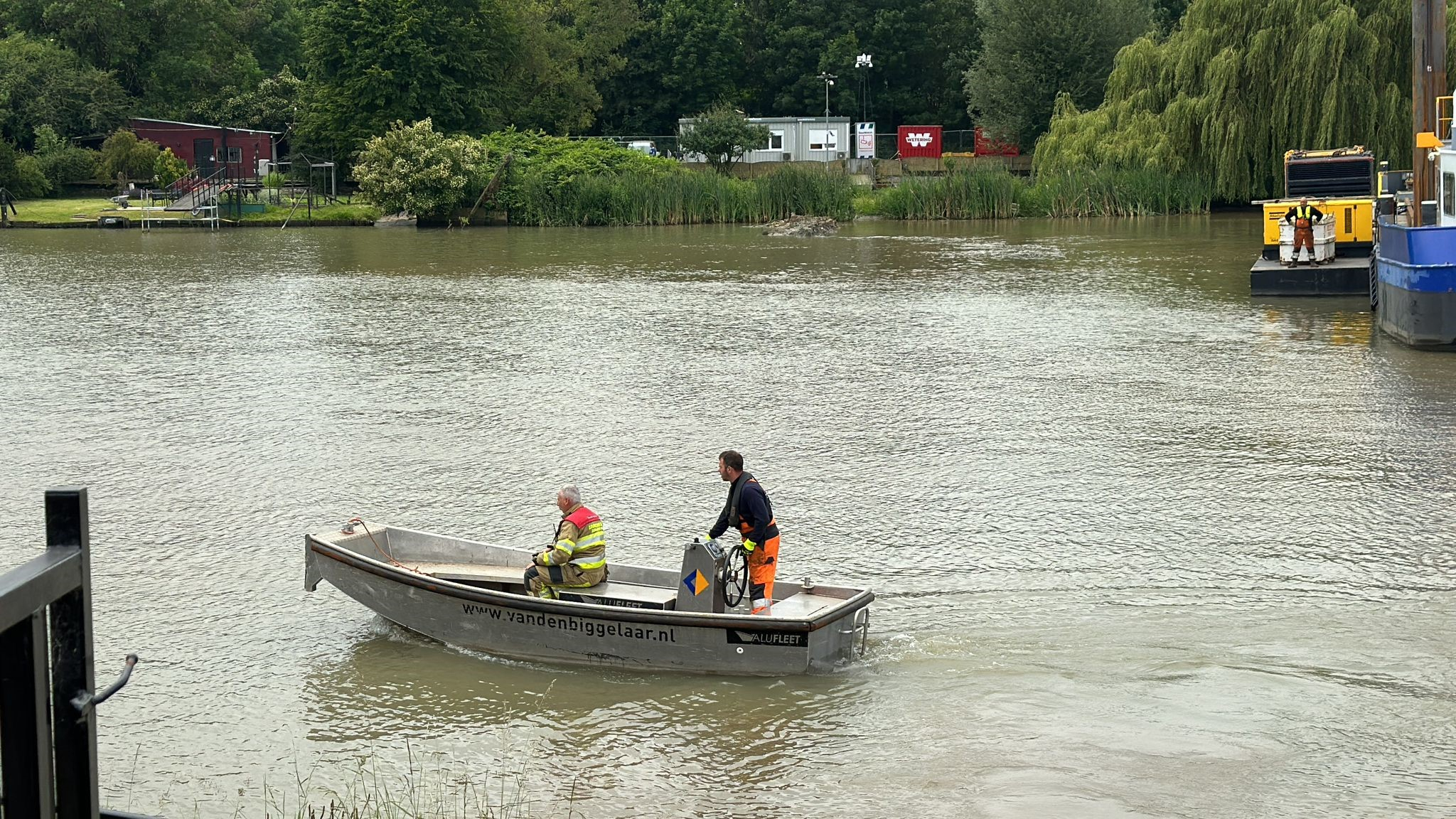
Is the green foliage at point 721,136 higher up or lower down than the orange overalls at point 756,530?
higher up

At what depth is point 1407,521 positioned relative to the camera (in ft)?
45.4

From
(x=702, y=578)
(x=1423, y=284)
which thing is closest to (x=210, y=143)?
(x=1423, y=284)

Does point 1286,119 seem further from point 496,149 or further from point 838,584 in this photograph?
point 838,584

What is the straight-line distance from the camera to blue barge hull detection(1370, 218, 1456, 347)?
22.5 metres

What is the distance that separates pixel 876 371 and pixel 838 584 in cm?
1257

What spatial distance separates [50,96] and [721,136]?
3098cm

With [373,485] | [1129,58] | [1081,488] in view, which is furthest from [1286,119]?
[373,485]

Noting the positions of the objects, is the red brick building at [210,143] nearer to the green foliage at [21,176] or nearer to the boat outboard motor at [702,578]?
the green foliage at [21,176]

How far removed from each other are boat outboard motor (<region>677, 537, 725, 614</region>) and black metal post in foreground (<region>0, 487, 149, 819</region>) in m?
6.94

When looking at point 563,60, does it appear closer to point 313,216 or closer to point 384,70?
point 384,70

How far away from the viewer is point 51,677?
3566mm

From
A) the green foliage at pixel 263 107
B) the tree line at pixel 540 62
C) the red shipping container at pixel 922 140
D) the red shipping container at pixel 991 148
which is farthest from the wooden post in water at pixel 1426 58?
the green foliage at pixel 263 107

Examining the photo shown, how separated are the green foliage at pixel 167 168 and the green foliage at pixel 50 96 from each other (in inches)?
283

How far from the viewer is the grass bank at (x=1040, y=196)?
51281 millimetres
